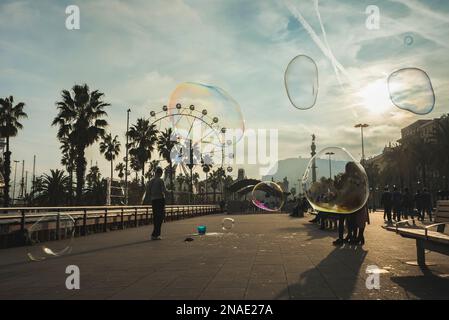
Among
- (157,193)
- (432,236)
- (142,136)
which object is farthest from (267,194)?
(432,236)

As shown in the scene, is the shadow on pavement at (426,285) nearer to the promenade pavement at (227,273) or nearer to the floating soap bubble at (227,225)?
the promenade pavement at (227,273)

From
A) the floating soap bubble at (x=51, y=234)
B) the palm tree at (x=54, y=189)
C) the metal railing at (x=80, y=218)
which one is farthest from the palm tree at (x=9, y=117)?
the floating soap bubble at (x=51, y=234)

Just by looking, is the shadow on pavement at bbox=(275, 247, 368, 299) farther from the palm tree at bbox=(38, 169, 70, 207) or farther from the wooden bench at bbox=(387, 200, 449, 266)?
the palm tree at bbox=(38, 169, 70, 207)

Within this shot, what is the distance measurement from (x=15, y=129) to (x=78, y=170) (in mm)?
10312

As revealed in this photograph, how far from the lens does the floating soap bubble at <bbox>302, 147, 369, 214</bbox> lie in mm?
9664

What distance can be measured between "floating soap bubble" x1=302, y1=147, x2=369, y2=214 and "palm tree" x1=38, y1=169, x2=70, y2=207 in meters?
36.2

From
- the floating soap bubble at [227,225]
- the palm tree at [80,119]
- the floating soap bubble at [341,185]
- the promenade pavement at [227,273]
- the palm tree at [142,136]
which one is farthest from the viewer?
the palm tree at [142,136]

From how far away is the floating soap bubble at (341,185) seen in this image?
966 centimetres

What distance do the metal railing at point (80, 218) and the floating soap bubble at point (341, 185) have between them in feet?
21.5

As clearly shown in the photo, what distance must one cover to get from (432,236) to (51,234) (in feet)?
30.8

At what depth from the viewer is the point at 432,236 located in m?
6.16

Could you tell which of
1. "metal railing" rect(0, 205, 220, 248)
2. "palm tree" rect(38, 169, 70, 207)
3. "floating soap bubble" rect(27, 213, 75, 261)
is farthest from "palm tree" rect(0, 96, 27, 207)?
"floating soap bubble" rect(27, 213, 75, 261)
